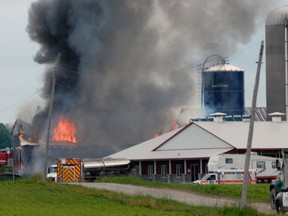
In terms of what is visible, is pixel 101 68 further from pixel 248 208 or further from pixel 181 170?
pixel 248 208

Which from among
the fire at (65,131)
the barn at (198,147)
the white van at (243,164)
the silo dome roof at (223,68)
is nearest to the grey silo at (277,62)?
the silo dome roof at (223,68)

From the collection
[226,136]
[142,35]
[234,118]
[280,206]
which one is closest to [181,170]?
[226,136]

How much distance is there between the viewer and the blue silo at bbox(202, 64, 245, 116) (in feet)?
403

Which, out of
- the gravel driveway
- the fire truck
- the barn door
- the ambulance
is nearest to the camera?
the gravel driveway

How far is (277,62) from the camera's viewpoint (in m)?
116

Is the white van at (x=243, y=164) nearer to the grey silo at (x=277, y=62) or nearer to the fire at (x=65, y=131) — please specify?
the grey silo at (x=277, y=62)

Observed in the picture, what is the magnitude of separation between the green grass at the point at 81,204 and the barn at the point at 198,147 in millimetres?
39211

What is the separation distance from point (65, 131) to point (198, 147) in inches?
974

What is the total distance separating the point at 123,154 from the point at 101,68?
700 inches

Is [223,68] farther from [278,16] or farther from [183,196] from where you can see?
[183,196]

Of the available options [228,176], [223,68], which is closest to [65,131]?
[223,68]

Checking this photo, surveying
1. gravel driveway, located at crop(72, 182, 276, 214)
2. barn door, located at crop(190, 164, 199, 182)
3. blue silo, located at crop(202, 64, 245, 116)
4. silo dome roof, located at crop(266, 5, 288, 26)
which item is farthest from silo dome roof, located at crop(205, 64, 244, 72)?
gravel driveway, located at crop(72, 182, 276, 214)

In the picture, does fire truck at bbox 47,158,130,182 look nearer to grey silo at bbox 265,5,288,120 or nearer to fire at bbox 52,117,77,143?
fire at bbox 52,117,77,143

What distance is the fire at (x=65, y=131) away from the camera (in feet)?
375
